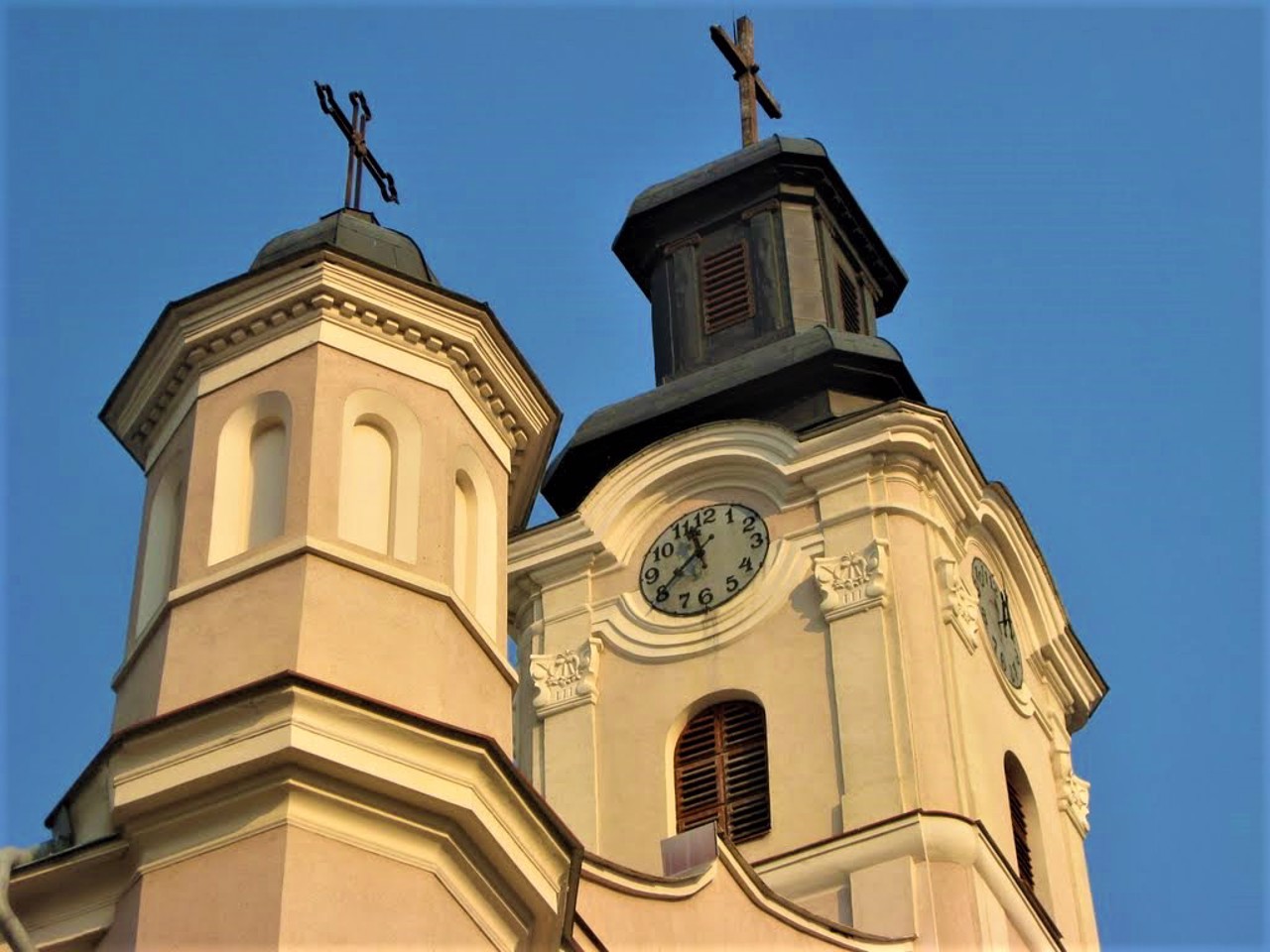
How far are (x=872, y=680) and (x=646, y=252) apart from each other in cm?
783

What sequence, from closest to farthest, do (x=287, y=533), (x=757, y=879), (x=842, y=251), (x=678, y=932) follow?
1. (x=287, y=533)
2. (x=678, y=932)
3. (x=757, y=879)
4. (x=842, y=251)

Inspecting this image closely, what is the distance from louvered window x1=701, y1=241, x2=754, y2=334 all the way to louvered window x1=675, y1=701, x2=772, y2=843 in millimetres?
5351

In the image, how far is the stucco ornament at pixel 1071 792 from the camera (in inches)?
1032

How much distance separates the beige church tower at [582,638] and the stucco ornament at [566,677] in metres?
0.03

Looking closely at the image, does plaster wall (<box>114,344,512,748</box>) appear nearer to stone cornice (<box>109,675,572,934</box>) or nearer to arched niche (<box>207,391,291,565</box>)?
arched niche (<box>207,391,291,565</box>)

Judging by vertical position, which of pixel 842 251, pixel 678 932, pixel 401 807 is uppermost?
pixel 842 251

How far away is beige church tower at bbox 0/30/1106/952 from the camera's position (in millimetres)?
12883

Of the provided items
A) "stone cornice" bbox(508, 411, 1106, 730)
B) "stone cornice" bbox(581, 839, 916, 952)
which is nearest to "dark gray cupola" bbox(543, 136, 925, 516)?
"stone cornice" bbox(508, 411, 1106, 730)

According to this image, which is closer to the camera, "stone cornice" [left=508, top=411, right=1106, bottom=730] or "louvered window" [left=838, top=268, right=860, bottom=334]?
"stone cornice" [left=508, top=411, right=1106, bottom=730]

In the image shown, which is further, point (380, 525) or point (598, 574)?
point (598, 574)

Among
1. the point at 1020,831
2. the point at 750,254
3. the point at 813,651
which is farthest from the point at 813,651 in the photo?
the point at 750,254

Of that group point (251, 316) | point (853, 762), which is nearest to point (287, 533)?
point (251, 316)

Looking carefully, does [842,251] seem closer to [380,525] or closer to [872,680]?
[872,680]

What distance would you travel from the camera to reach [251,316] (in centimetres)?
1506
